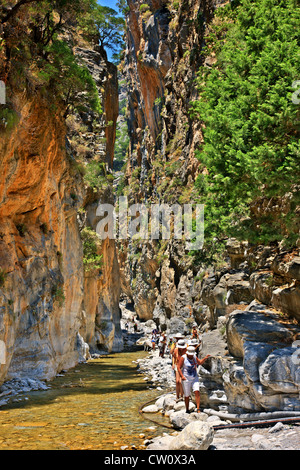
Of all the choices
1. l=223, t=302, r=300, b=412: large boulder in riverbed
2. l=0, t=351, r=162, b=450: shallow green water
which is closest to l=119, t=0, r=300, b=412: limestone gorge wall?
l=223, t=302, r=300, b=412: large boulder in riverbed

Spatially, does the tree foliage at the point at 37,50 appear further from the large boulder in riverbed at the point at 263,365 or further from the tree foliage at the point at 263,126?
the large boulder in riverbed at the point at 263,365

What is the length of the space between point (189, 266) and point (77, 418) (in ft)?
73.5

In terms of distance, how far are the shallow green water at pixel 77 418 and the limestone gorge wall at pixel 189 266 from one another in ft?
7.74

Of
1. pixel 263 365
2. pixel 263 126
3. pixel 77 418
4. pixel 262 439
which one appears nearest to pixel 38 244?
pixel 77 418

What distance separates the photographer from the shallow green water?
7.33 m

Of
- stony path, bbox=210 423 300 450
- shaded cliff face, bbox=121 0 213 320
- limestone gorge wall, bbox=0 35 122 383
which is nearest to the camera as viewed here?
stony path, bbox=210 423 300 450

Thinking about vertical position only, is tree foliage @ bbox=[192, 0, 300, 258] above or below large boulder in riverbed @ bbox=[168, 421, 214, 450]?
above

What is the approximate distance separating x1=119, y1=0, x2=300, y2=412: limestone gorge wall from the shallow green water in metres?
2.36

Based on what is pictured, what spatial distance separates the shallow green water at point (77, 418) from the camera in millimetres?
7325

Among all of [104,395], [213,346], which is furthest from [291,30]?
[104,395]

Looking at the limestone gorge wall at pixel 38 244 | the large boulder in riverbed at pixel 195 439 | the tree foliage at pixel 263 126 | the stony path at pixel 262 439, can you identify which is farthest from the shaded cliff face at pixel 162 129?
the large boulder in riverbed at pixel 195 439

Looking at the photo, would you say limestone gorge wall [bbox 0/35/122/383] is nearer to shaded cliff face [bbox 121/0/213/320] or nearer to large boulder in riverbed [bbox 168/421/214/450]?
large boulder in riverbed [bbox 168/421/214/450]

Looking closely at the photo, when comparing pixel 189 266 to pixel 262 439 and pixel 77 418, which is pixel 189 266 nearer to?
pixel 77 418

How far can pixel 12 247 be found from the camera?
43.1 feet
